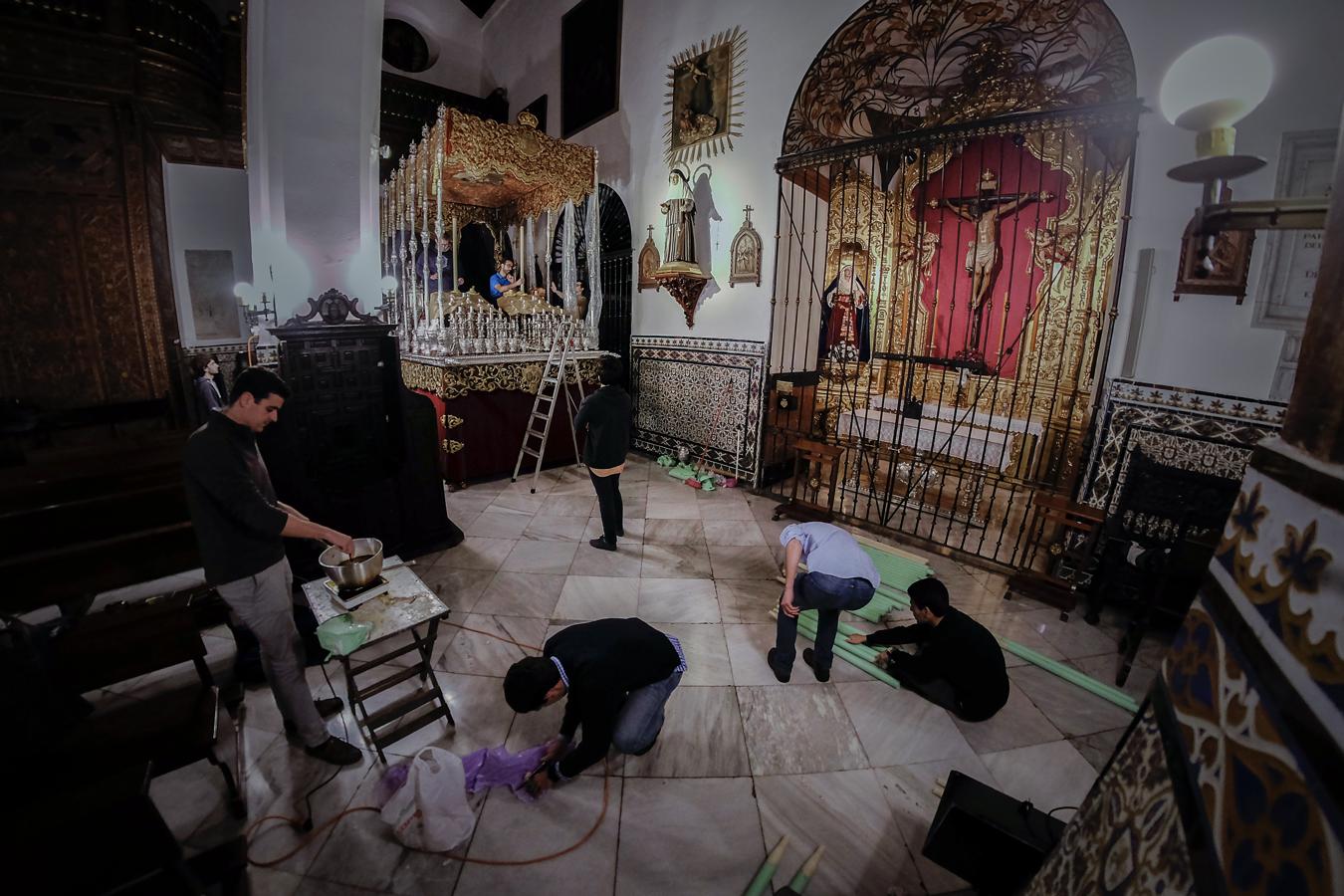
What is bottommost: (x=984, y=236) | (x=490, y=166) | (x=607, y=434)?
(x=607, y=434)

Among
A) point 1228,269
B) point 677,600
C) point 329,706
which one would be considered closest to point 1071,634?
point 1228,269

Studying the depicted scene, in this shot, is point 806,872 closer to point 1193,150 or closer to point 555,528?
point 555,528

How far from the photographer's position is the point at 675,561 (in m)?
4.43

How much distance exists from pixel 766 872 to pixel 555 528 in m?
3.52

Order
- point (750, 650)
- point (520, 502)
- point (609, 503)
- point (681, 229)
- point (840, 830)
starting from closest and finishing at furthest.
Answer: point (840, 830)
point (750, 650)
point (609, 503)
point (520, 502)
point (681, 229)

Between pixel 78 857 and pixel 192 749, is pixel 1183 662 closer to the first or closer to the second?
pixel 78 857

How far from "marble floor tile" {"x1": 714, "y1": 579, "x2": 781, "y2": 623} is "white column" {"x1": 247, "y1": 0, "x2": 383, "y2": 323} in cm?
370

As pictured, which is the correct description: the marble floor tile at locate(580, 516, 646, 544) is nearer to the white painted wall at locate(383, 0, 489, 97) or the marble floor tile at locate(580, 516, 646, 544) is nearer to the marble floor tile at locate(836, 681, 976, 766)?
the marble floor tile at locate(836, 681, 976, 766)

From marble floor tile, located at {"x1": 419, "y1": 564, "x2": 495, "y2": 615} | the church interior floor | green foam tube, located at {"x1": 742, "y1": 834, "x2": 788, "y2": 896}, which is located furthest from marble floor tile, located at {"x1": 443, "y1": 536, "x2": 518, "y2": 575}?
green foam tube, located at {"x1": 742, "y1": 834, "x2": 788, "y2": 896}

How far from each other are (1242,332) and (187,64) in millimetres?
11382

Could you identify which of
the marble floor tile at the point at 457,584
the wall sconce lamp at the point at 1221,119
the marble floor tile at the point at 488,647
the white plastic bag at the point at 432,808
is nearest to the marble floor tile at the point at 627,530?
the marble floor tile at the point at 457,584

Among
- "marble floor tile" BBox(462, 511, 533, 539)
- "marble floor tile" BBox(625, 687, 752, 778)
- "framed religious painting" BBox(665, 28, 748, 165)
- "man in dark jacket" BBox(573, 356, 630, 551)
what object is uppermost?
"framed religious painting" BBox(665, 28, 748, 165)

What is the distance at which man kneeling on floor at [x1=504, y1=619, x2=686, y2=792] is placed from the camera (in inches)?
79.0

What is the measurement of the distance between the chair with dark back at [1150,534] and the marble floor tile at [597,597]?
10.2 ft
